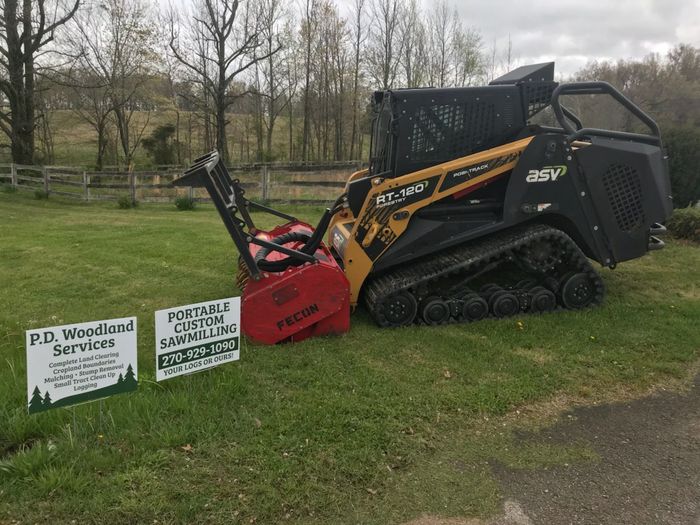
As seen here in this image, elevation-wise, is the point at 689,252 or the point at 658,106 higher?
the point at 658,106

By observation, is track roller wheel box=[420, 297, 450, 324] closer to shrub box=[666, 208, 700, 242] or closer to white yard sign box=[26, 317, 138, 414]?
white yard sign box=[26, 317, 138, 414]

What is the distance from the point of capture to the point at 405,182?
4922 millimetres

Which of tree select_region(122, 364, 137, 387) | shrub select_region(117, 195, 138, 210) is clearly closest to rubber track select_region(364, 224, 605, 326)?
tree select_region(122, 364, 137, 387)

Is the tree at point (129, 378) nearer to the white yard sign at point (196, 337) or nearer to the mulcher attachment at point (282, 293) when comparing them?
the white yard sign at point (196, 337)

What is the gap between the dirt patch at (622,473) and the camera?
2566mm

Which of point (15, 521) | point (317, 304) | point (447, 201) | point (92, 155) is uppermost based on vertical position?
point (92, 155)

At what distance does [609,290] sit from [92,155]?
39.8m

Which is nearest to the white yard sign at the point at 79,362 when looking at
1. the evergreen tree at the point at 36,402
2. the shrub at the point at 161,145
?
the evergreen tree at the point at 36,402

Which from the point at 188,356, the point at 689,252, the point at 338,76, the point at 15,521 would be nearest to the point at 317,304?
the point at 188,356

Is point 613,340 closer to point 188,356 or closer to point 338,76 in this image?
point 188,356

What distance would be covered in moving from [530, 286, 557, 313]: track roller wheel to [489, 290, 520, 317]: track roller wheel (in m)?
0.21

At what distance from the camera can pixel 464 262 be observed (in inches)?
193

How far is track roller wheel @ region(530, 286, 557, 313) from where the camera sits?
5203 mm

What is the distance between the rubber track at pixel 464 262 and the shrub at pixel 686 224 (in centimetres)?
475
